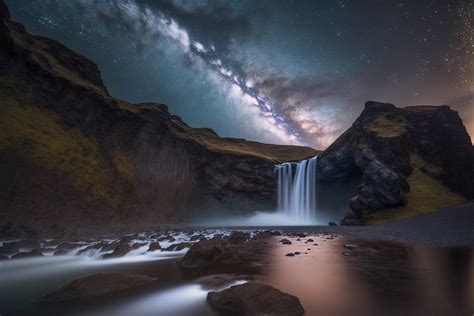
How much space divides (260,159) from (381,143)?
98.1ft

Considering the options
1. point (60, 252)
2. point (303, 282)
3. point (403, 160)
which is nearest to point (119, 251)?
point (60, 252)

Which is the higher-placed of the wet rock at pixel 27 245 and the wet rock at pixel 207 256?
the wet rock at pixel 207 256

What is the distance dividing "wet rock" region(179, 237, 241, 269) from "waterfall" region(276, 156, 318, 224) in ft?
169

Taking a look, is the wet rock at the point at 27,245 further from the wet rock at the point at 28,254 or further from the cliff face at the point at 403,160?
the cliff face at the point at 403,160

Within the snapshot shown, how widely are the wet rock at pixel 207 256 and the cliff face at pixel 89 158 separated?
20.8 meters

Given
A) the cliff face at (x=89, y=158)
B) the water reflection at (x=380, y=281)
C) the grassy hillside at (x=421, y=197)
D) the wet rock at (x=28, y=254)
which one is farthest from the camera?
the grassy hillside at (x=421, y=197)

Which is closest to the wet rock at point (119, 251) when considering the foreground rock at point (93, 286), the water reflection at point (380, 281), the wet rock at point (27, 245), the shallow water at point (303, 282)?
the shallow water at point (303, 282)

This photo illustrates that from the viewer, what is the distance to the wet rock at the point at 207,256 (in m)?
11.7

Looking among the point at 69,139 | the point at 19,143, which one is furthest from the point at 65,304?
the point at 69,139

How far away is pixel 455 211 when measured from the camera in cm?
2414

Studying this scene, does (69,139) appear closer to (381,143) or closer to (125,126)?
(125,126)

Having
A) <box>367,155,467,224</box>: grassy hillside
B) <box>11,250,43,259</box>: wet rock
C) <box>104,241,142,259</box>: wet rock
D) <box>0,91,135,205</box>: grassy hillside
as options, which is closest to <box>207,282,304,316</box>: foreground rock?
<box>104,241,142,259</box>: wet rock

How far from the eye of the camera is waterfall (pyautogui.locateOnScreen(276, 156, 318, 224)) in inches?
2425

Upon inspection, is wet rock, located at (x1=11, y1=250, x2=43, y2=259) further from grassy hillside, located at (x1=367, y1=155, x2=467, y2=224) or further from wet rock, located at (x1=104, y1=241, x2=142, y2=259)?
grassy hillside, located at (x1=367, y1=155, x2=467, y2=224)
